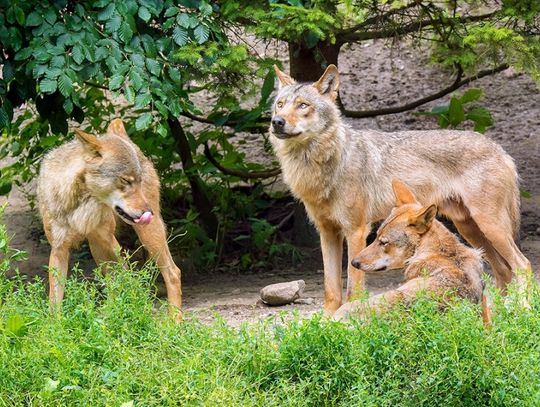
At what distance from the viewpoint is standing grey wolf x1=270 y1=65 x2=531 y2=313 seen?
946cm

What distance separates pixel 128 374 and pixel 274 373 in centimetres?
90

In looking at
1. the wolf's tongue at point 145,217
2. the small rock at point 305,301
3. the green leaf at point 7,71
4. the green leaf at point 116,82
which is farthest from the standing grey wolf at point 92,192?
the small rock at point 305,301

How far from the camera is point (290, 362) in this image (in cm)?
646

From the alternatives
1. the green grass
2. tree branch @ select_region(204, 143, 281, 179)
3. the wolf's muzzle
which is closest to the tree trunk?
tree branch @ select_region(204, 143, 281, 179)

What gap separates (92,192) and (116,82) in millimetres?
967

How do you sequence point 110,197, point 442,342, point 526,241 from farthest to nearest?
point 526,241, point 110,197, point 442,342

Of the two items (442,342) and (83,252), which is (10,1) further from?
(442,342)

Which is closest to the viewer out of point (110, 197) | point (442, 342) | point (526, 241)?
point (442, 342)

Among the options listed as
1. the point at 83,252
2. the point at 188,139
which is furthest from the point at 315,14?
the point at 83,252

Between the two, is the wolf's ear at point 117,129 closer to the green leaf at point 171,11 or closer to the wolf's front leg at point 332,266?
the green leaf at point 171,11

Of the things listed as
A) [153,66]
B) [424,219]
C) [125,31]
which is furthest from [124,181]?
[424,219]

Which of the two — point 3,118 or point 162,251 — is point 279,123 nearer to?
point 162,251

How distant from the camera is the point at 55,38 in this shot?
30.7 feet

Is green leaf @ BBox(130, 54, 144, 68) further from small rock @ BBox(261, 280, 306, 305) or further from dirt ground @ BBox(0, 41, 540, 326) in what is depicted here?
small rock @ BBox(261, 280, 306, 305)
